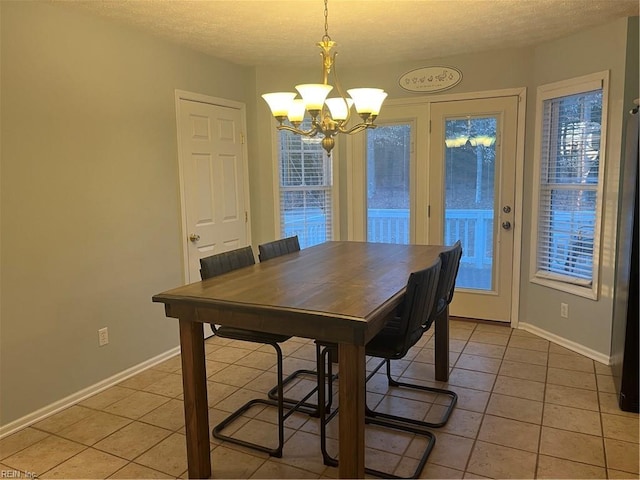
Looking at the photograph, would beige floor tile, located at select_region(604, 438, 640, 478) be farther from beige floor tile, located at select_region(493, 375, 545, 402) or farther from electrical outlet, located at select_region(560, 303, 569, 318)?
electrical outlet, located at select_region(560, 303, 569, 318)

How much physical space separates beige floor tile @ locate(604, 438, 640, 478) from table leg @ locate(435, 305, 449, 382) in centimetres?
96

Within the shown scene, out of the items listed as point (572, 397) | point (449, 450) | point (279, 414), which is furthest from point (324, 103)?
point (572, 397)

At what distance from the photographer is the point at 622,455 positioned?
222 cm

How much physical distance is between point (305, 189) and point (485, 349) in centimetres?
216

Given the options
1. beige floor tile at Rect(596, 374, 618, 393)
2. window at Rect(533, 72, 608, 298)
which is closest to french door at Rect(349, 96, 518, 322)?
window at Rect(533, 72, 608, 298)

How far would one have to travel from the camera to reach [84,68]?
2842 mm

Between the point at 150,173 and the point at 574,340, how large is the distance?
3391mm

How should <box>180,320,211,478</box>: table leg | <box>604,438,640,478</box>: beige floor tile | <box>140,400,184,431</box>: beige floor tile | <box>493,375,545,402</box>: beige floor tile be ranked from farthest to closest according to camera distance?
<box>493,375,545,402</box>: beige floor tile → <box>140,400,184,431</box>: beige floor tile → <box>604,438,640,478</box>: beige floor tile → <box>180,320,211,478</box>: table leg

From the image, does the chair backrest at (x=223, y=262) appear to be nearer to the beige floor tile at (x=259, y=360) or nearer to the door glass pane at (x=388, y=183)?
the beige floor tile at (x=259, y=360)

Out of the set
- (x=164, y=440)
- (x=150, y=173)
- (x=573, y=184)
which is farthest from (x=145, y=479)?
(x=573, y=184)

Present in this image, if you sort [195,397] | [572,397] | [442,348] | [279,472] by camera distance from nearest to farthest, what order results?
[195,397], [279,472], [572,397], [442,348]

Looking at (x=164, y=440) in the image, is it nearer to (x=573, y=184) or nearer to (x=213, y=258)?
(x=213, y=258)

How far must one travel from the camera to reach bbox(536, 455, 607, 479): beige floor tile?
2.07 metres

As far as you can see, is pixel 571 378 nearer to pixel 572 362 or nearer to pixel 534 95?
pixel 572 362
